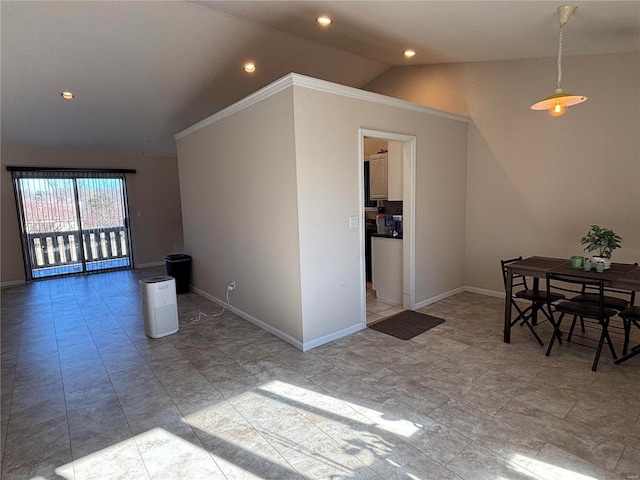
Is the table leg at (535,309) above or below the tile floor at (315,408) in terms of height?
above

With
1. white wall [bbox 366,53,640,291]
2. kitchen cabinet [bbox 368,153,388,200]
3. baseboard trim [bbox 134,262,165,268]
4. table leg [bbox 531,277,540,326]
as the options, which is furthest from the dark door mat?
baseboard trim [bbox 134,262,165,268]

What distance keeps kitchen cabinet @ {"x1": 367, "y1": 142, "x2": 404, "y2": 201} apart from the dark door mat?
1556mm

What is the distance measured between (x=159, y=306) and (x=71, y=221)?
4902mm

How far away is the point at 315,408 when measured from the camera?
96.6 inches

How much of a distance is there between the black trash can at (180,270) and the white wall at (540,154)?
4.46 meters

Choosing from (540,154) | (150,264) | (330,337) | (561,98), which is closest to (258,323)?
(330,337)

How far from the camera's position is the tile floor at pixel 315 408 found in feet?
6.38

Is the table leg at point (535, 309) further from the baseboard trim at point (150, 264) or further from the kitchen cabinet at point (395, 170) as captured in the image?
the baseboard trim at point (150, 264)

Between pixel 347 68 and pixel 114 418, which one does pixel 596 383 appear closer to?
pixel 114 418

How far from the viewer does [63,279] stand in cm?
693

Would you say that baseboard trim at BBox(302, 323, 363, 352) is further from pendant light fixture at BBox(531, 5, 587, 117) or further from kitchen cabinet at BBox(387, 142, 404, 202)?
pendant light fixture at BBox(531, 5, 587, 117)

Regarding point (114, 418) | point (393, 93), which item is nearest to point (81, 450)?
point (114, 418)

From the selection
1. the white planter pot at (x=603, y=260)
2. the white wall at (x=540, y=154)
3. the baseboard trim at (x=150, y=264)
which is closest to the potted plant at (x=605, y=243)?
the white planter pot at (x=603, y=260)

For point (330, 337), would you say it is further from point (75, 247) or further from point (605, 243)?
point (75, 247)
